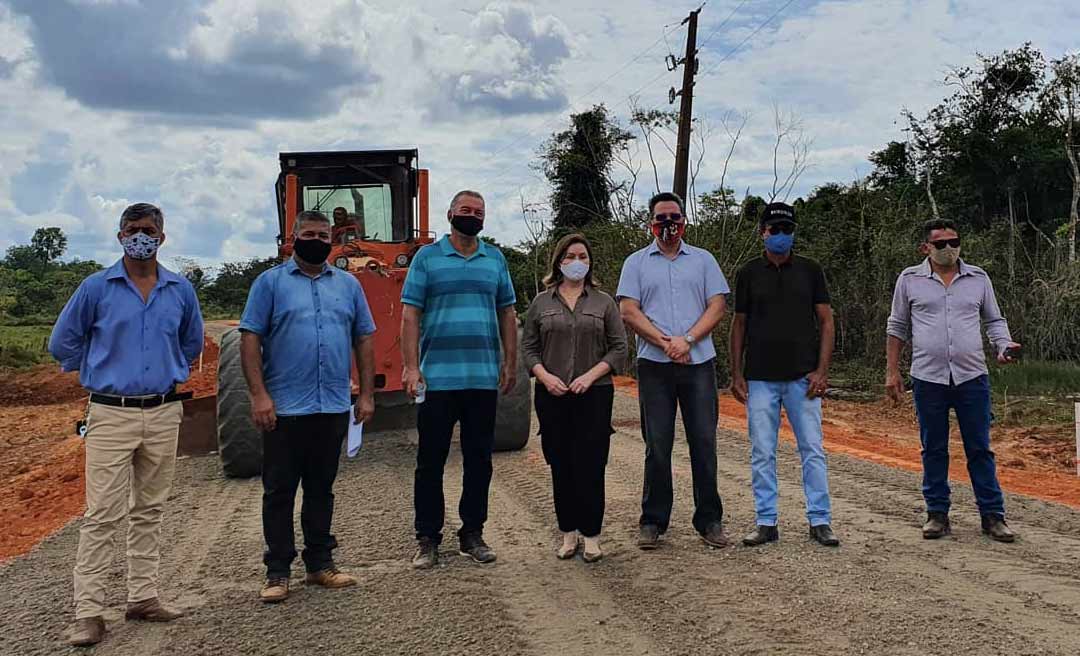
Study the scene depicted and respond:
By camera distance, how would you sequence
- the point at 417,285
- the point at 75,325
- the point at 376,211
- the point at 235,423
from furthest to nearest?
the point at 376,211, the point at 235,423, the point at 417,285, the point at 75,325

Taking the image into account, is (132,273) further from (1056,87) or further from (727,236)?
(1056,87)

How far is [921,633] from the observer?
4117mm

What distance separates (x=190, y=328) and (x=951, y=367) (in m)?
4.30

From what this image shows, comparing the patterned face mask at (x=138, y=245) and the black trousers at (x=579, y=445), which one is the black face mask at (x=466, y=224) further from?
the patterned face mask at (x=138, y=245)

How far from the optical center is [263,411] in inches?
186

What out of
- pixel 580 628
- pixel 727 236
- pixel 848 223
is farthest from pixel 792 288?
pixel 848 223

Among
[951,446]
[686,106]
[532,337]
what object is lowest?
[951,446]

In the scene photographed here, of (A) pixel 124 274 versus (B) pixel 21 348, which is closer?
(A) pixel 124 274

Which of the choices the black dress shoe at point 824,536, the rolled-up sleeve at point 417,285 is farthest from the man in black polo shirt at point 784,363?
the rolled-up sleeve at point 417,285

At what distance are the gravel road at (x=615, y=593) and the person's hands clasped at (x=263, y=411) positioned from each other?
0.87 metres

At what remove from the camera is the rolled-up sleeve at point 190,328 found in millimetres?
4707

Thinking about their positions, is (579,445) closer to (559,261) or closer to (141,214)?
(559,261)

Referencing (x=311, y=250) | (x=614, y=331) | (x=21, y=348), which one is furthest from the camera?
(x=21, y=348)

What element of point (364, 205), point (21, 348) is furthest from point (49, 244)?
point (364, 205)
